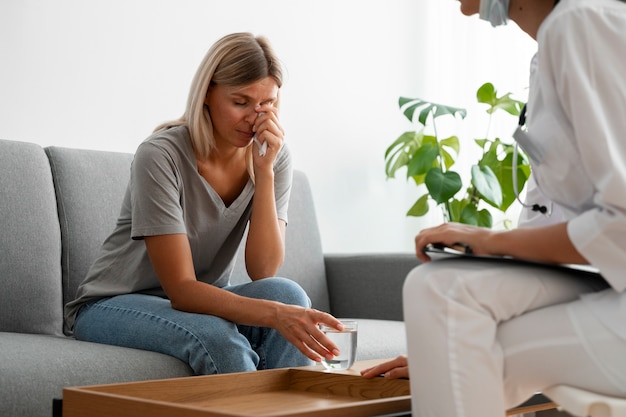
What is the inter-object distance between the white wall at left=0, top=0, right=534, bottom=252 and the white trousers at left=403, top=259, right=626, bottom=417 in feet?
5.83

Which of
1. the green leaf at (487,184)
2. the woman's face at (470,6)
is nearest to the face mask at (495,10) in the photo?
the woman's face at (470,6)

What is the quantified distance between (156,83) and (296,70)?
71cm

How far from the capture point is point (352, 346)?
1.72 metres

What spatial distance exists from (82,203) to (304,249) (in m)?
0.85

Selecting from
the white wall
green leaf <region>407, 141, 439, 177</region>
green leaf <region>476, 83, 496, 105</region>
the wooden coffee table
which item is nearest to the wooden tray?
the wooden coffee table

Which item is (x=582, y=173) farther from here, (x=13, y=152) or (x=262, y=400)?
(x=13, y=152)

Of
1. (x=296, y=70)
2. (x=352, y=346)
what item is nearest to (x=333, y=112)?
(x=296, y=70)

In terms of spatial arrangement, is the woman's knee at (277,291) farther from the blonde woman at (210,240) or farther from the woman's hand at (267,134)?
the woman's hand at (267,134)

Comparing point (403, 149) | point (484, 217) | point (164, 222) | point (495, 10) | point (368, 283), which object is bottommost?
point (368, 283)

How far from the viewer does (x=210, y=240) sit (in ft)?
7.14

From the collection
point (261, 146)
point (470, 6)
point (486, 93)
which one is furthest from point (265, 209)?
point (486, 93)

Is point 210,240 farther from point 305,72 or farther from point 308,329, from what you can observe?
point 305,72

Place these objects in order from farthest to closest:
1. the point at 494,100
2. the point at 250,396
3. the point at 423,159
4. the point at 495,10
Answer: the point at 494,100 → the point at 423,159 → the point at 250,396 → the point at 495,10

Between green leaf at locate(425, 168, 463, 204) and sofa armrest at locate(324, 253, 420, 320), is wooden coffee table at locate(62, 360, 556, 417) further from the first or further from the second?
green leaf at locate(425, 168, 463, 204)
